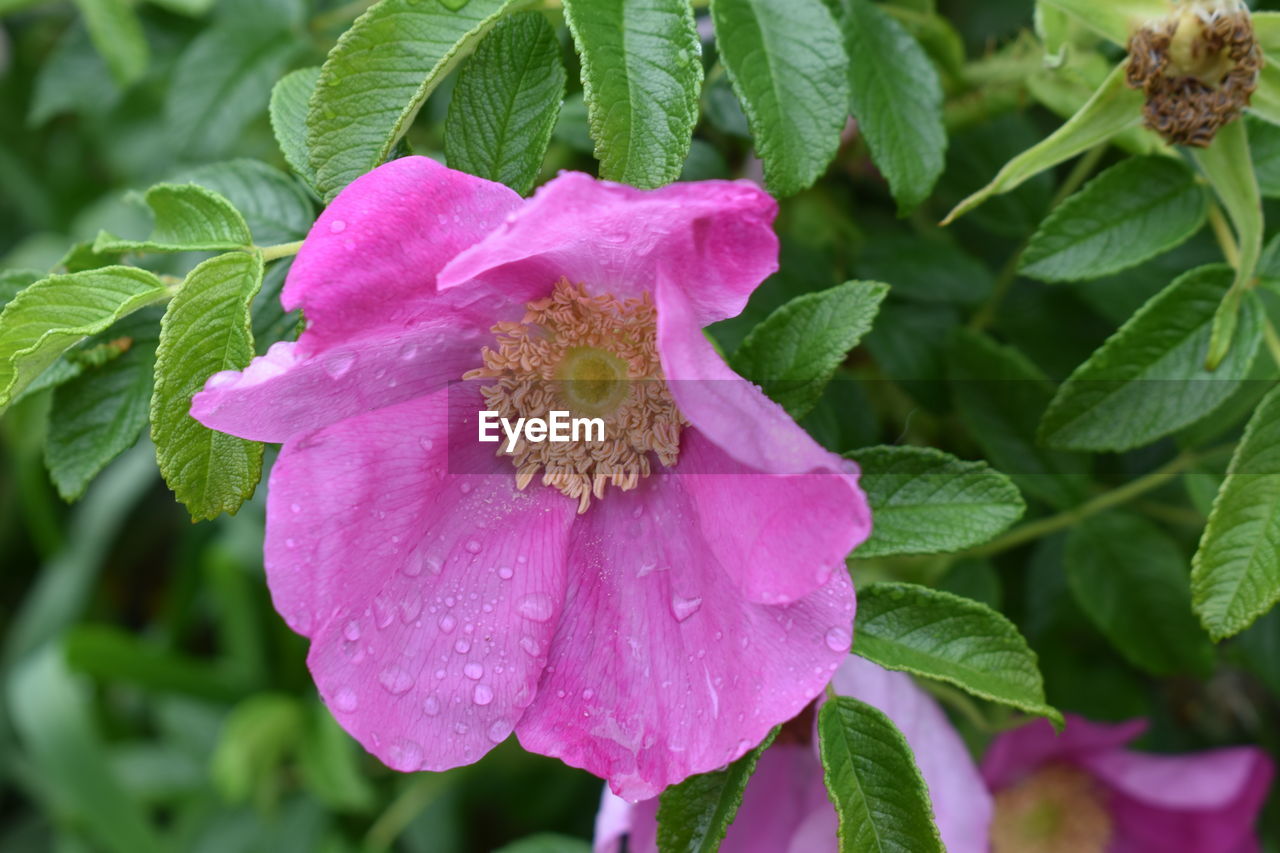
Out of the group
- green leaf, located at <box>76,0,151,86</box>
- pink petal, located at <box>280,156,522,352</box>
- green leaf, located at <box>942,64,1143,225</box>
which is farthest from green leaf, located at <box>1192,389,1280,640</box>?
green leaf, located at <box>76,0,151,86</box>

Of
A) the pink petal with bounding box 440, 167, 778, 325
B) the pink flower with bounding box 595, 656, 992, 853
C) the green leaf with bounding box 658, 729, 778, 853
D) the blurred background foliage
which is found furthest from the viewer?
the blurred background foliage

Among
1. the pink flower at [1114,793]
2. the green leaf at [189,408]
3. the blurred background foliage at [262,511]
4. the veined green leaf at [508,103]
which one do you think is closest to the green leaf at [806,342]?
the blurred background foliage at [262,511]

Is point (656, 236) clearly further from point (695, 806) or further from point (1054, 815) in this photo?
point (1054, 815)

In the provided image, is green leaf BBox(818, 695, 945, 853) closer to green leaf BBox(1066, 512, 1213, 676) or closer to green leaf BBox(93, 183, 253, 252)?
green leaf BBox(1066, 512, 1213, 676)

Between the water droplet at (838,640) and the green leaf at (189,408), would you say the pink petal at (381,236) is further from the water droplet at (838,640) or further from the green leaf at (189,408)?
the water droplet at (838,640)

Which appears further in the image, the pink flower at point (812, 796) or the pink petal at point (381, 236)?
→ the pink flower at point (812, 796)

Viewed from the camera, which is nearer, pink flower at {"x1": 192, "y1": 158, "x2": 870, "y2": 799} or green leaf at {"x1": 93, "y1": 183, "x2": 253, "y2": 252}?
pink flower at {"x1": 192, "y1": 158, "x2": 870, "y2": 799}

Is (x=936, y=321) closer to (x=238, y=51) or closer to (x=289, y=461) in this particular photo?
(x=289, y=461)

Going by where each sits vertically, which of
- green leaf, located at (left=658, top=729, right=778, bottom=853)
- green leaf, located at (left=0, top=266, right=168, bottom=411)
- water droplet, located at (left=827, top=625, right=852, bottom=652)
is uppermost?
green leaf, located at (left=0, top=266, right=168, bottom=411)
